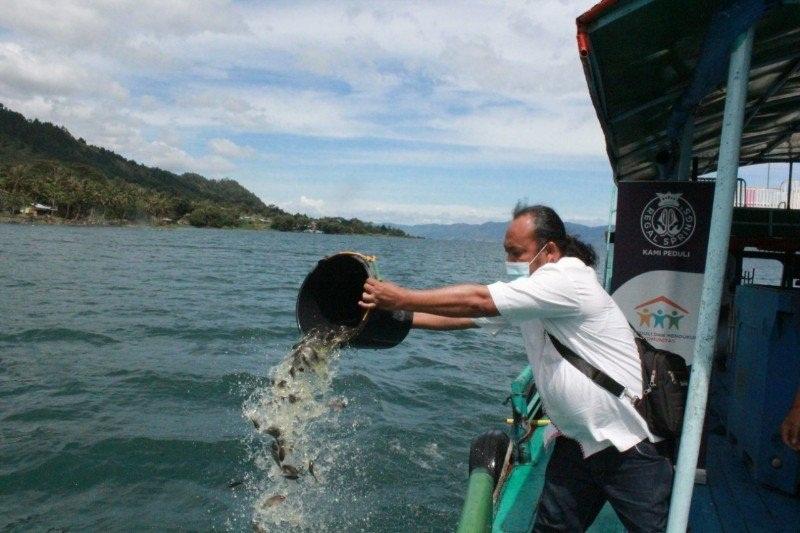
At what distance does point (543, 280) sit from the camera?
2646mm

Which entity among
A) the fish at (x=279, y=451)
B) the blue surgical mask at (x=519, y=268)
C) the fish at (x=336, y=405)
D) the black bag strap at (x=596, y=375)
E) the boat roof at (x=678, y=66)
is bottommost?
the fish at (x=336, y=405)

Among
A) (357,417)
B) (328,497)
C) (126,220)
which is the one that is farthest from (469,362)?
(126,220)

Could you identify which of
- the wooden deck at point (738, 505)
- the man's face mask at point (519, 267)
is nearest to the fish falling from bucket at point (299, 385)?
the man's face mask at point (519, 267)

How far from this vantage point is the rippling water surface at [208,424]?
22.5ft

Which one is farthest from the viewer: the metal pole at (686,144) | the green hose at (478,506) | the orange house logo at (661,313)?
the metal pole at (686,144)

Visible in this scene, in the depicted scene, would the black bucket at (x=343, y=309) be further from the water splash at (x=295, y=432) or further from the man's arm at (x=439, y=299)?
the man's arm at (x=439, y=299)

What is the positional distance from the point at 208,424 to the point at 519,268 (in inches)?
290

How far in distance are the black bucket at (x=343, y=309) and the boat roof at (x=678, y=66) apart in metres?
1.75

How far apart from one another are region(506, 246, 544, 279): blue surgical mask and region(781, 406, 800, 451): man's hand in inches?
50.2

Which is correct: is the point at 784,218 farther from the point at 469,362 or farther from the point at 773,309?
the point at 469,362

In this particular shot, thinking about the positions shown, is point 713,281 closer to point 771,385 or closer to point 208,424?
point 771,385

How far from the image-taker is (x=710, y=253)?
283cm

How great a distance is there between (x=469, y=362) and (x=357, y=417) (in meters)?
5.14

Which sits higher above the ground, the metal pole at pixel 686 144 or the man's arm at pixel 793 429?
the metal pole at pixel 686 144
